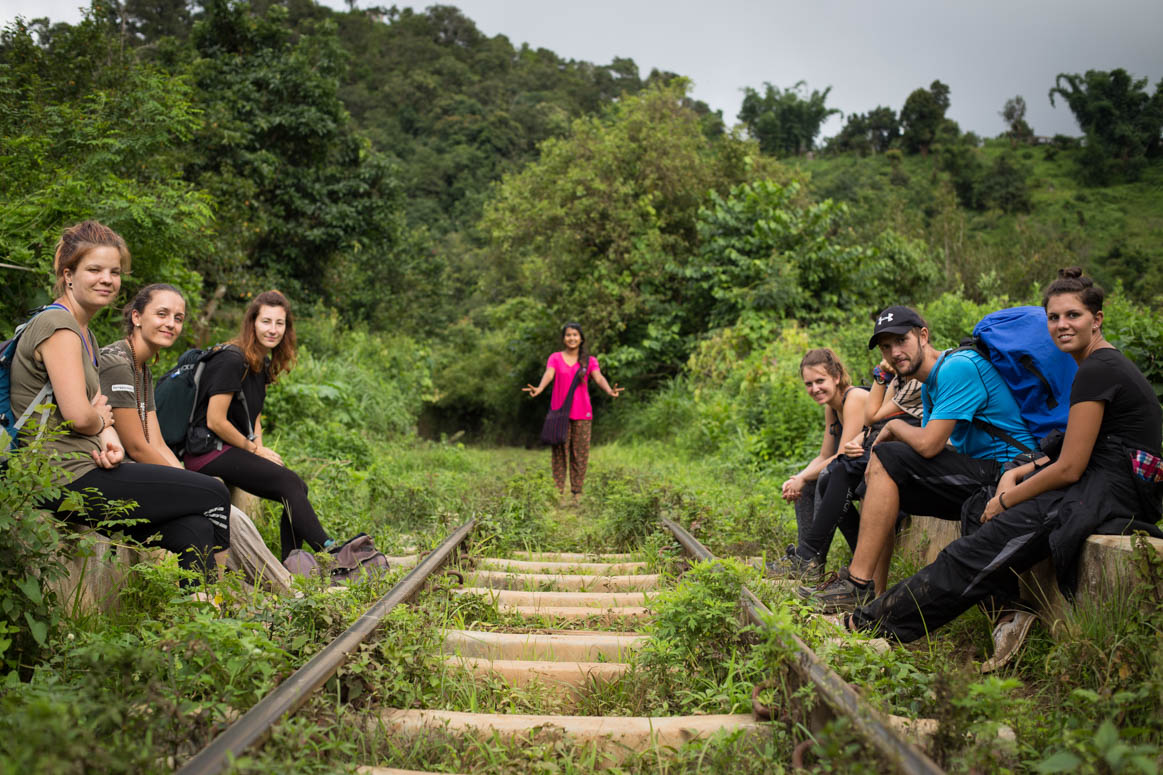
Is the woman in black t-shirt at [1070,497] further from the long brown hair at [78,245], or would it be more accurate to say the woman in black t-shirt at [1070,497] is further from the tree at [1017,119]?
the tree at [1017,119]

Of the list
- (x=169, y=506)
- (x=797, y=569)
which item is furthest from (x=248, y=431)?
(x=797, y=569)

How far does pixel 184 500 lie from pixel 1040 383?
13.2 ft

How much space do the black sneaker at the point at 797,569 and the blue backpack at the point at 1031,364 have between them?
1.18 m

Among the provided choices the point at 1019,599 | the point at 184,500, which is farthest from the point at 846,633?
the point at 184,500

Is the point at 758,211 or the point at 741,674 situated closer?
the point at 741,674

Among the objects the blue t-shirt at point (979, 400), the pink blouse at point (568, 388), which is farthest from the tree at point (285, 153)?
the blue t-shirt at point (979, 400)

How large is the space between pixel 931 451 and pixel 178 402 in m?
4.17

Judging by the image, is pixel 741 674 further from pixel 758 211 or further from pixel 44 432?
pixel 758 211

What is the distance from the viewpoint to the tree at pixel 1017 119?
56.4 metres

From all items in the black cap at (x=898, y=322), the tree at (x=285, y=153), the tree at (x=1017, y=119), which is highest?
the tree at (x=1017, y=119)

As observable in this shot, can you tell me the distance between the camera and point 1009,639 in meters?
3.24

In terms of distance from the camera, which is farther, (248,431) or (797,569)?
(248,431)

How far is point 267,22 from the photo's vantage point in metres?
18.7

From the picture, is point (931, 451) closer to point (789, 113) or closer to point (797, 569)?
point (797, 569)
